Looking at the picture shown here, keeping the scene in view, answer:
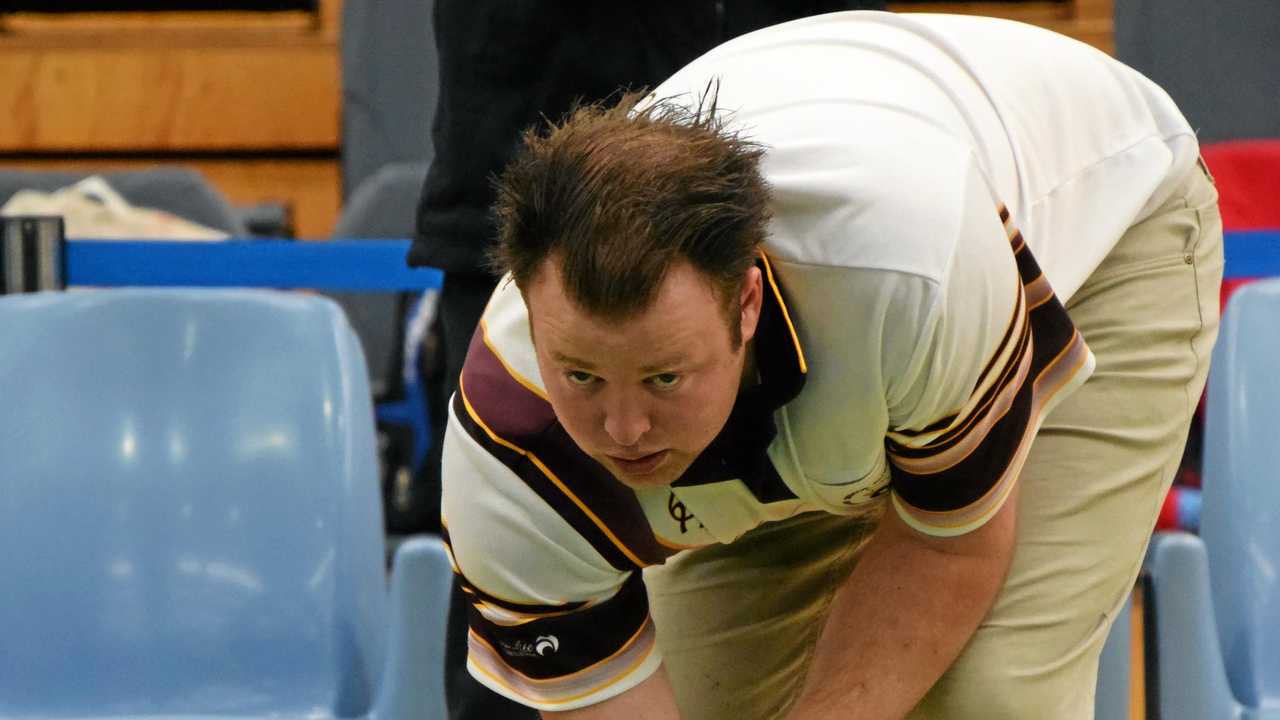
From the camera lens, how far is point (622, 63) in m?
1.56

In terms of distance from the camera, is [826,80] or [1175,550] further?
[1175,550]

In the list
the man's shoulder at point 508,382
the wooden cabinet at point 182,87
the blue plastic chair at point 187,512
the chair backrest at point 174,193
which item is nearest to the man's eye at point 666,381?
the man's shoulder at point 508,382

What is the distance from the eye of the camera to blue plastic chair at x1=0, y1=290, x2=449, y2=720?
1734 mm

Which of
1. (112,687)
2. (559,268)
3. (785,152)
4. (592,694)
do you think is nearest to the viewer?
(559,268)

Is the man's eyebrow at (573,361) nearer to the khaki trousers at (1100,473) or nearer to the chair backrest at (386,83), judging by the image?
the khaki trousers at (1100,473)

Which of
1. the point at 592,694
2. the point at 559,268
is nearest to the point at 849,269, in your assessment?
the point at 559,268

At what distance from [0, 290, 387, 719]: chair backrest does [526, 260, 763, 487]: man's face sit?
2.29 feet

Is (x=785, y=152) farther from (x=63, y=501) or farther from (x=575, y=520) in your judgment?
(x=63, y=501)

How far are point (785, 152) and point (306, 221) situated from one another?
12.1 feet

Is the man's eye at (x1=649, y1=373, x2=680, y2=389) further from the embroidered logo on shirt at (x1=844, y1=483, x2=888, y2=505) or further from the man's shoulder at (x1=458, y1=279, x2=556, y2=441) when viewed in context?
the embroidered logo on shirt at (x1=844, y1=483, x2=888, y2=505)

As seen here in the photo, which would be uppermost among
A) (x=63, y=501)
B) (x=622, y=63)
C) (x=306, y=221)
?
(x=622, y=63)

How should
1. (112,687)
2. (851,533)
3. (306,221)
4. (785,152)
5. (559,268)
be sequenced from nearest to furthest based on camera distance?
1. (559,268)
2. (785,152)
3. (851,533)
4. (112,687)
5. (306,221)

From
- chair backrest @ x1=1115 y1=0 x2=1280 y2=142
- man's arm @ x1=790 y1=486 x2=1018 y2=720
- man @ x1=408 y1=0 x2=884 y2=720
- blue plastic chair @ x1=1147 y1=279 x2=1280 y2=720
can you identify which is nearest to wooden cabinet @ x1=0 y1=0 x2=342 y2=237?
chair backrest @ x1=1115 y1=0 x2=1280 y2=142

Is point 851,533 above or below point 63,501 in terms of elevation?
above
